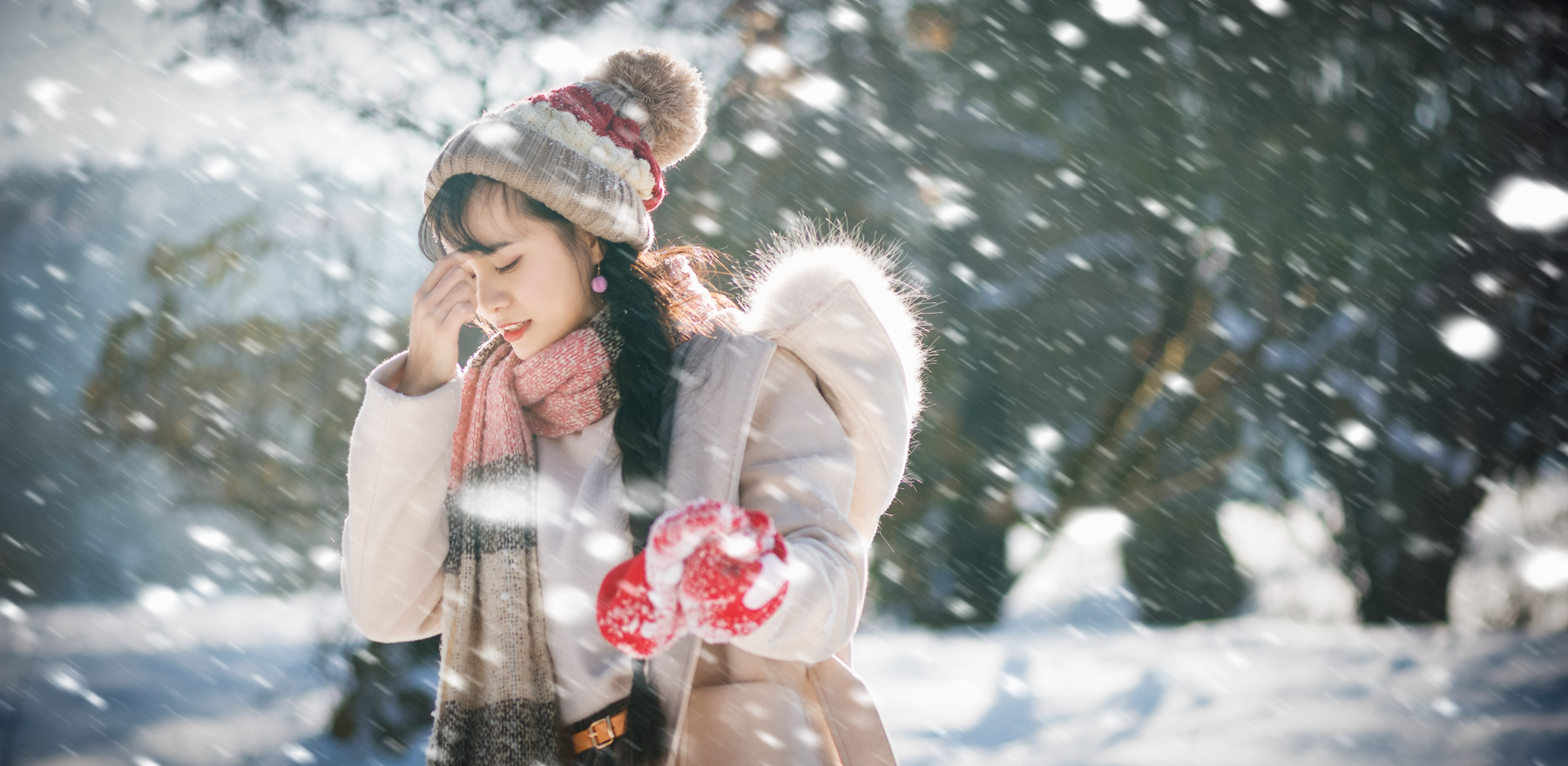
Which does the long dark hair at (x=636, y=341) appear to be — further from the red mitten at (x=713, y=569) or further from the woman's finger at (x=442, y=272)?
the red mitten at (x=713, y=569)

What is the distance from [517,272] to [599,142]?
283 millimetres

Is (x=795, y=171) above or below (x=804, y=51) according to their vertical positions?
below

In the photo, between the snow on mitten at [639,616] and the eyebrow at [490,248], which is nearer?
the snow on mitten at [639,616]

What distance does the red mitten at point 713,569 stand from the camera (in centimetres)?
89

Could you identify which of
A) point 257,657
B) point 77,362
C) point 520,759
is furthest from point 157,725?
point 520,759

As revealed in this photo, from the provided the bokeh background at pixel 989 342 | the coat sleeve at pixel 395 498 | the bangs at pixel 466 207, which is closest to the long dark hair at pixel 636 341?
the bangs at pixel 466 207

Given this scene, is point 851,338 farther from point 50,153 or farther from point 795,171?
point 50,153

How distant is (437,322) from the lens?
1.43 m

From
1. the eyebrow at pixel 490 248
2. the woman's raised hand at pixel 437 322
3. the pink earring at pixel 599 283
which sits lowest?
the woman's raised hand at pixel 437 322

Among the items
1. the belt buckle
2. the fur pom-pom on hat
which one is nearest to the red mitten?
the belt buckle

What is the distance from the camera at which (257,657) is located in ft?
11.2

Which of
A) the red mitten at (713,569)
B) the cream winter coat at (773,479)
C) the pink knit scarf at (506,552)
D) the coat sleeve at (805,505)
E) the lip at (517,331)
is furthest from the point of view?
the lip at (517,331)

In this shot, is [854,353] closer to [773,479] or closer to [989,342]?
[773,479]

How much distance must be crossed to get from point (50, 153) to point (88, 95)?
30 cm
